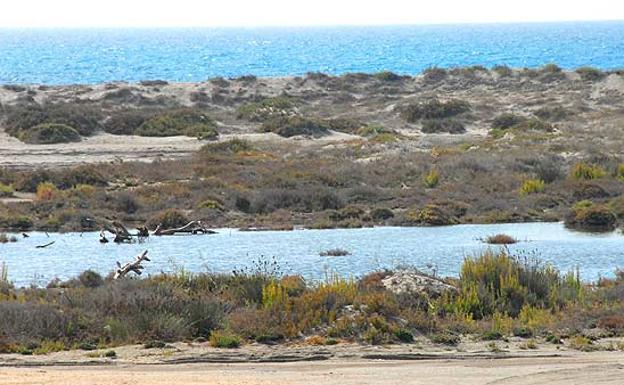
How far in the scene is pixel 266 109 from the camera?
215 feet

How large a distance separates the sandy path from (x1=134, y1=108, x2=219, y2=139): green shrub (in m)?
38.2

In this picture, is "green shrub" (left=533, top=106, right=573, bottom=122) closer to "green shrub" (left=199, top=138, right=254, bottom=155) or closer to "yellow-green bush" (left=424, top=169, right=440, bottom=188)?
"green shrub" (left=199, top=138, right=254, bottom=155)

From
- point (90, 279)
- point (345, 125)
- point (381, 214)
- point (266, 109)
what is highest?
point (90, 279)

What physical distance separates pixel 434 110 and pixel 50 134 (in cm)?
2088

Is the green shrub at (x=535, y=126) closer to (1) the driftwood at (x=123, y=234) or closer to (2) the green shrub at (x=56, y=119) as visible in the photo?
(2) the green shrub at (x=56, y=119)

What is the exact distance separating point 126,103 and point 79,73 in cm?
6659

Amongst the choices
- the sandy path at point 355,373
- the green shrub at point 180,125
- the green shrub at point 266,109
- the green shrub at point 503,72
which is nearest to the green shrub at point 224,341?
the sandy path at point 355,373

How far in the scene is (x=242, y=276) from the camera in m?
21.0

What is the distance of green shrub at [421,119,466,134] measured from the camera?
58.2 metres

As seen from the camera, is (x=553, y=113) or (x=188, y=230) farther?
(x=553, y=113)

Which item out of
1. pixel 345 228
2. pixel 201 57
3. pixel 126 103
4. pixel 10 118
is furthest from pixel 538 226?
pixel 201 57

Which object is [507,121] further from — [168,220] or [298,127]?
[168,220]

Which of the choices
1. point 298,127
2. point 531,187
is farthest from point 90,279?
point 298,127

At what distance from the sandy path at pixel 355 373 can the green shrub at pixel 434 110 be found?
45982mm
